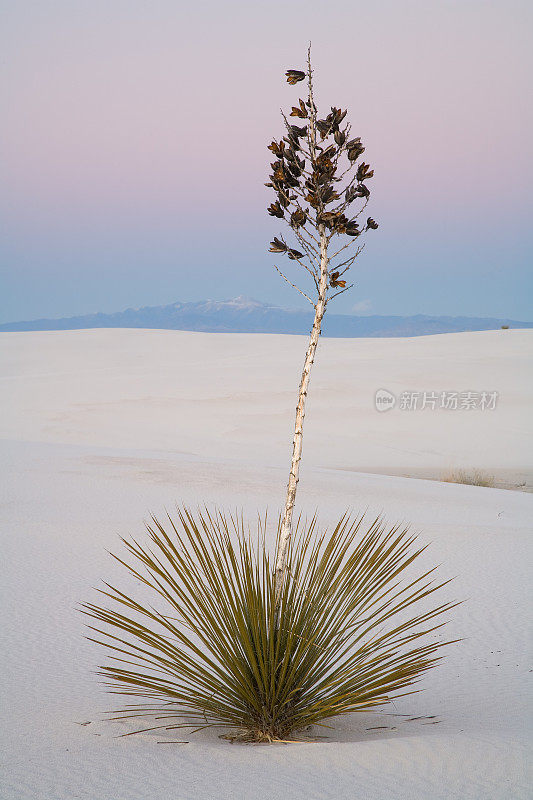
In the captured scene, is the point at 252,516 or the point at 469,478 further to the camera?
the point at 469,478

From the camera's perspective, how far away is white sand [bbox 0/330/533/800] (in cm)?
250

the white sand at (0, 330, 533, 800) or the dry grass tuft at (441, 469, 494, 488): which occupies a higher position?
the white sand at (0, 330, 533, 800)

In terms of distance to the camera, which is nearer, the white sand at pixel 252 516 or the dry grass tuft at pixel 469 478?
the white sand at pixel 252 516

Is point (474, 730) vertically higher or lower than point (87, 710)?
higher

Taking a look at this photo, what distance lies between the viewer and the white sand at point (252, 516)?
8.21 feet

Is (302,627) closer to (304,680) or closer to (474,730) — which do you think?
(304,680)

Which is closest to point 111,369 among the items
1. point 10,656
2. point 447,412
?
point 447,412

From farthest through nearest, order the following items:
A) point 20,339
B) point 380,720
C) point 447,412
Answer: point 20,339 → point 447,412 → point 380,720

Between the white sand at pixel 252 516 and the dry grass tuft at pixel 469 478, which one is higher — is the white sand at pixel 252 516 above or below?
above

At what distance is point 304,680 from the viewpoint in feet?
10.4

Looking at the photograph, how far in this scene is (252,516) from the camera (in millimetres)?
8891

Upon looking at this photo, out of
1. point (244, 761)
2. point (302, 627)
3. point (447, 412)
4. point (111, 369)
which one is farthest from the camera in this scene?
point (111, 369)

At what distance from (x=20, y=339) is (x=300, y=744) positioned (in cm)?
3670

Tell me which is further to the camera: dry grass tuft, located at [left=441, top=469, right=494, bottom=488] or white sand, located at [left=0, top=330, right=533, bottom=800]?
dry grass tuft, located at [left=441, top=469, right=494, bottom=488]
